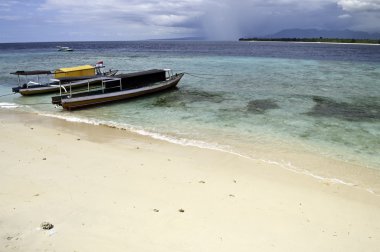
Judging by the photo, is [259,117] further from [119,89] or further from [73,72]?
[73,72]

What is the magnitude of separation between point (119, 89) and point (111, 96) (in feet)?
4.67

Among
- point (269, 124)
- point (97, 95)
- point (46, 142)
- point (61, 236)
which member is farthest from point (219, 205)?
point (97, 95)

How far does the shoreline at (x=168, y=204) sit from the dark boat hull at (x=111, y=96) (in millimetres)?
7938

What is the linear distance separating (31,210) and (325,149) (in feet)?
33.7

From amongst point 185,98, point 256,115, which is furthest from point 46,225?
point 185,98

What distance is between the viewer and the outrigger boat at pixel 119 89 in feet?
63.9

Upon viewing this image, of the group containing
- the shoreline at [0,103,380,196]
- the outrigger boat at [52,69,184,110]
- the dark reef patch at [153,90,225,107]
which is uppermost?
the outrigger boat at [52,69,184,110]

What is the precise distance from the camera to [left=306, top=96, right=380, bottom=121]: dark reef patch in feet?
58.3

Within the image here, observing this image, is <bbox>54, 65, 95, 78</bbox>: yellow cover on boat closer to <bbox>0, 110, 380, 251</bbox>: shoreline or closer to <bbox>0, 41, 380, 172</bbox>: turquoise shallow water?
<bbox>0, 41, 380, 172</bbox>: turquoise shallow water

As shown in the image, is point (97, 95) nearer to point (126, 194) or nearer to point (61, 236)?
point (126, 194)

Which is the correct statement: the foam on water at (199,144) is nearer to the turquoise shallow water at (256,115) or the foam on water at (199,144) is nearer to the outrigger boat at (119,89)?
the turquoise shallow water at (256,115)

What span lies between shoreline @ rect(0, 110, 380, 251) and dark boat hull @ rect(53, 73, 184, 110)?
7.94m

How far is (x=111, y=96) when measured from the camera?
21234 millimetres

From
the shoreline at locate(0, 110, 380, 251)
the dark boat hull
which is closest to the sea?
the dark boat hull
